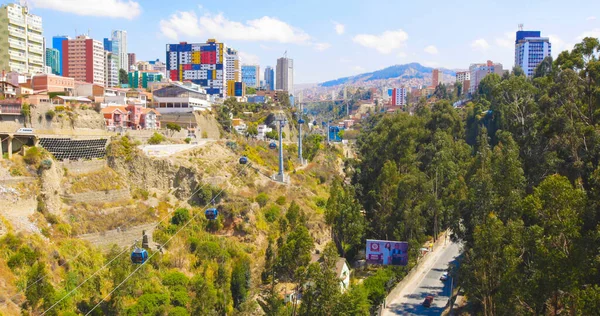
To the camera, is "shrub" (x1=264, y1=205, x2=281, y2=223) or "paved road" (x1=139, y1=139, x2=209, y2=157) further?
"shrub" (x1=264, y1=205, x2=281, y2=223)

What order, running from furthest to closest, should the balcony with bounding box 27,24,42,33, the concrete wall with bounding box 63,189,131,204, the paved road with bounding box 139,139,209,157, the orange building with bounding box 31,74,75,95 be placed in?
the balcony with bounding box 27,24,42,33, the orange building with bounding box 31,74,75,95, the paved road with bounding box 139,139,209,157, the concrete wall with bounding box 63,189,131,204

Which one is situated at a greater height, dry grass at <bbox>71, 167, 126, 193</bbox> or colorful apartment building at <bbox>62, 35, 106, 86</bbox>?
colorful apartment building at <bbox>62, 35, 106, 86</bbox>

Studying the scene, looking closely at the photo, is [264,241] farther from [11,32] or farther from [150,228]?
[11,32]

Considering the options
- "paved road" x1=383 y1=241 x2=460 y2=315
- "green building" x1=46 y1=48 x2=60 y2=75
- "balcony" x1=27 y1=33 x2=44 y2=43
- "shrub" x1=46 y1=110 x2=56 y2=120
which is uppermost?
"green building" x1=46 y1=48 x2=60 y2=75

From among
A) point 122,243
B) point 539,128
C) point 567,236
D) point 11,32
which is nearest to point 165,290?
point 122,243

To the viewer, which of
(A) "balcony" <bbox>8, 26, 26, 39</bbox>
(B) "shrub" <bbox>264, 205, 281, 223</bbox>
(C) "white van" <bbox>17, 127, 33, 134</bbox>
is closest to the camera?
(C) "white van" <bbox>17, 127, 33, 134</bbox>

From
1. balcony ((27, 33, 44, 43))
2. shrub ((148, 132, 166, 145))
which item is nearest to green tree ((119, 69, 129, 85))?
balcony ((27, 33, 44, 43))

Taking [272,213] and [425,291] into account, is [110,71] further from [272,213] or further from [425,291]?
[425,291]

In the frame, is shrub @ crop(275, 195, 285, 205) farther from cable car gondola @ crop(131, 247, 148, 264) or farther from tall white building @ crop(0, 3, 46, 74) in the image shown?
tall white building @ crop(0, 3, 46, 74)

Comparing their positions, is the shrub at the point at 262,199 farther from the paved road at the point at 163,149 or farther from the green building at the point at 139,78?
the green building at the point at 139,78
